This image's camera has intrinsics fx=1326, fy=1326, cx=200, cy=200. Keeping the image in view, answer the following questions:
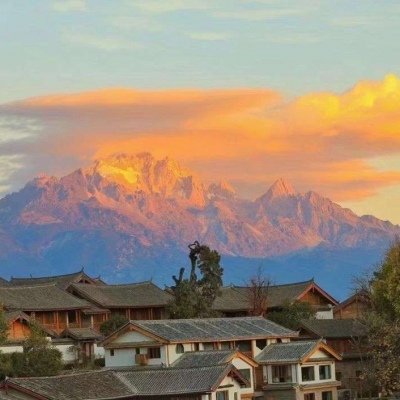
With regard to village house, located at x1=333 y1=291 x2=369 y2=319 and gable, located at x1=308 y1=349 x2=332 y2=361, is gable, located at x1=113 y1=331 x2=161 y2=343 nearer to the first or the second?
gable, located at x1=308 y1=349 x2=332 y2=361

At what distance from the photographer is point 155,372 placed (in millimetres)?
75188

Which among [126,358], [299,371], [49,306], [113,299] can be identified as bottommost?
[299,371]

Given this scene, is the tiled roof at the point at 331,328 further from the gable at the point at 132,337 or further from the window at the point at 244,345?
the gable at the point at 132,337

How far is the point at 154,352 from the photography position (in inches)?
3290

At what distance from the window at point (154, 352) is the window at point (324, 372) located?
11.6m

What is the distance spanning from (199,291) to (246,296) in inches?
601

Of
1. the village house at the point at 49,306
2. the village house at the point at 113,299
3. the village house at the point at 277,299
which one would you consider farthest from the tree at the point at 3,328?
the village house at the point at 277,299

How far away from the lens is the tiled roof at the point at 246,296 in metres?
113

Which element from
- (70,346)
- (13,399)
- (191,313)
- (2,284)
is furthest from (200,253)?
(13,399)

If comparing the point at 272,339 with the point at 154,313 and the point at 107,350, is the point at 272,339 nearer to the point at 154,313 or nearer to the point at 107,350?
the point at 107,350

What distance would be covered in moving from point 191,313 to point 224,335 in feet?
38.3

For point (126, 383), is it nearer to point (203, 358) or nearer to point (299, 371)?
point (203, 358)

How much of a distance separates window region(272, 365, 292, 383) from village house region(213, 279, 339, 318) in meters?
23.3

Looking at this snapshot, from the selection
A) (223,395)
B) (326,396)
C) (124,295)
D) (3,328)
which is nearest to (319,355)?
(326,396)
